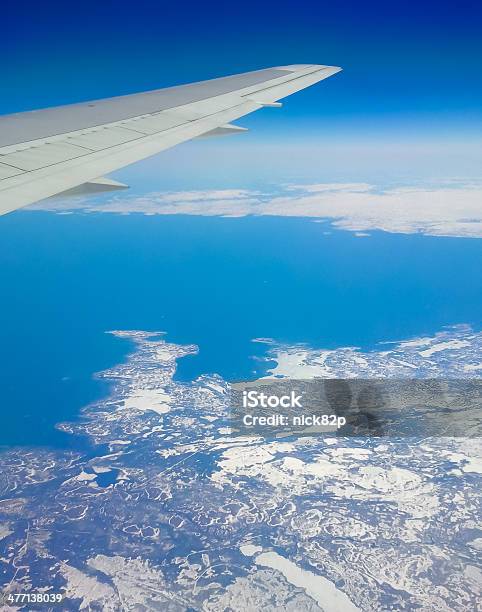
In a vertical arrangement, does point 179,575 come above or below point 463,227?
below

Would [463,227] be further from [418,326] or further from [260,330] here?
[260,330]

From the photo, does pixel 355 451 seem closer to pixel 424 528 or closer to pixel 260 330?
pixel 424 528

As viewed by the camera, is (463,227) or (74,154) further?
(463,227)

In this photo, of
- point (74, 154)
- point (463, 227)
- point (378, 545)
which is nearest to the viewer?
point (74, 154)

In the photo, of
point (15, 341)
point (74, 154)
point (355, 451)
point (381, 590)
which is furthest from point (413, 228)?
point (74, 154)

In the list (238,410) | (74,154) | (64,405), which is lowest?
(64,405)

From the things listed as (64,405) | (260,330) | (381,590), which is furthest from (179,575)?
(260,330)

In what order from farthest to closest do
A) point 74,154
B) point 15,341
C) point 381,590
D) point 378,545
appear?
1. point 15,341
2. point 378,545
3. point 381,590
4. point 74,154
